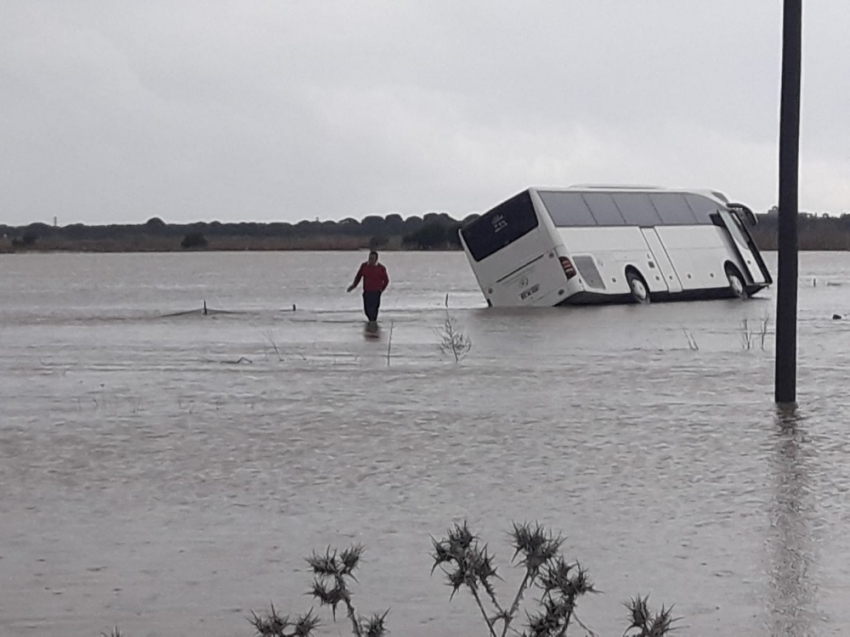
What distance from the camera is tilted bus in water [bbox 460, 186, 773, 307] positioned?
32.8 metres

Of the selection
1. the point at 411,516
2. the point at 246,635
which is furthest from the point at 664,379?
the point at 246,635

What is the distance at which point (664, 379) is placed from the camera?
1769 centimetres

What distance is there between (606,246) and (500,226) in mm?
2300

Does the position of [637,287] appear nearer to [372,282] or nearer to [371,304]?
[371,304]

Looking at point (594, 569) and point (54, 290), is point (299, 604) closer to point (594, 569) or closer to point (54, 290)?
point (594, 569)

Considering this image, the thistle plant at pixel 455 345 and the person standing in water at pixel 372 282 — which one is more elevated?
the person standing in water at pixel 372 282

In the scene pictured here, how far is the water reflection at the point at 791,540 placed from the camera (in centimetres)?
673

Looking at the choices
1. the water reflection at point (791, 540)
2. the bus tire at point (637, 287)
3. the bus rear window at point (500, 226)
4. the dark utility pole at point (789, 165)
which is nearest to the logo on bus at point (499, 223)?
the bus rear window at point (500, 226)

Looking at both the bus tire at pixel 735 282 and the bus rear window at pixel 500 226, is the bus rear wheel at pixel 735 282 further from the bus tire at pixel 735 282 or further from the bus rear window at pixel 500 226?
the bus rear window at pixel 500 226

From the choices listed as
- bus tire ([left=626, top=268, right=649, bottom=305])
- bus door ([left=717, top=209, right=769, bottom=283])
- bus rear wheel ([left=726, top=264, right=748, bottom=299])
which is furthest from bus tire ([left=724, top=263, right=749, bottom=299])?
bus tire ([left=626, top=268, right=649, bottom=305])

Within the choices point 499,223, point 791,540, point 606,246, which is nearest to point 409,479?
point 791,540

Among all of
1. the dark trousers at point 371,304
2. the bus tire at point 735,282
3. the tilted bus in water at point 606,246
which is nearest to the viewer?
the dark trousers at point 371,304

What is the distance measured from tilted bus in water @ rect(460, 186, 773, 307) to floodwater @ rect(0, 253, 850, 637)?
31.7 ft

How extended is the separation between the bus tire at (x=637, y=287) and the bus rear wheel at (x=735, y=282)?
3453 millimetres
